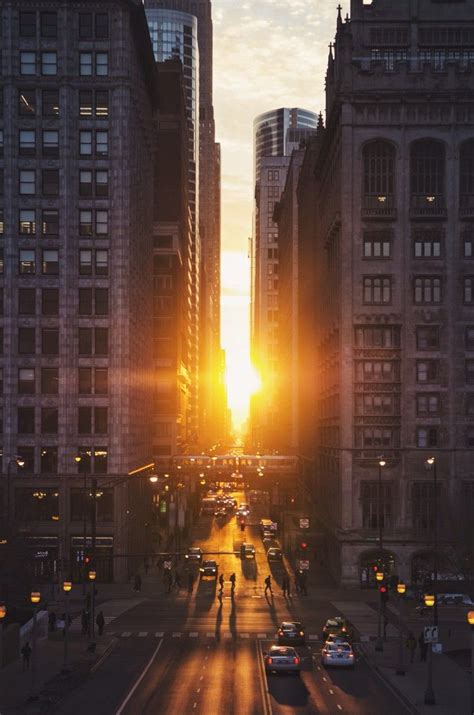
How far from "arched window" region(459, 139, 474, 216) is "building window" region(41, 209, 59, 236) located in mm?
34079

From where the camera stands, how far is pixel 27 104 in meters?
94.3

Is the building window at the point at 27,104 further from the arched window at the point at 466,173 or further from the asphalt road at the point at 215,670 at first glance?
the asphalt road at the point at 215,670

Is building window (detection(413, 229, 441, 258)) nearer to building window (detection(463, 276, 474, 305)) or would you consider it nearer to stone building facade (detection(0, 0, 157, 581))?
building window (detection(463, 276, 474, 305))

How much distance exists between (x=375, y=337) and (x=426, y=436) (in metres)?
9.23

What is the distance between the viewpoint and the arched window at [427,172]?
91.8 metres

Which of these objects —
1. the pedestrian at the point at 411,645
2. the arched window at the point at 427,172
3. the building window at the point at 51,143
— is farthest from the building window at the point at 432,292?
the pedestrian at the point at 411,645

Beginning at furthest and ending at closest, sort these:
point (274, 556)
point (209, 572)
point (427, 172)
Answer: point (274, 556) → point (209, 572) → point (427, 172)

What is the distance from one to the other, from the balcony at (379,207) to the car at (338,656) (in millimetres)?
45813

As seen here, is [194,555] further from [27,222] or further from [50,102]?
[50,102]

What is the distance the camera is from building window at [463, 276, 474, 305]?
92.0 meters

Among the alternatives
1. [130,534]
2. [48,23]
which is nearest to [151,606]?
[130,534]

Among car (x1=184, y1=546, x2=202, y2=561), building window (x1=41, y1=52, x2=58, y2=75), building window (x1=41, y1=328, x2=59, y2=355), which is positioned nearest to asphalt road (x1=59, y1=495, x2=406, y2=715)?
car (x1=184, y1=546, x2=202, y2=561)

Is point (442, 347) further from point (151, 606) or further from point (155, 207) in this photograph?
point (155, 207)

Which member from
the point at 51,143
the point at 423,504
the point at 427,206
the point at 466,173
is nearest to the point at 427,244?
the point at 427,206
